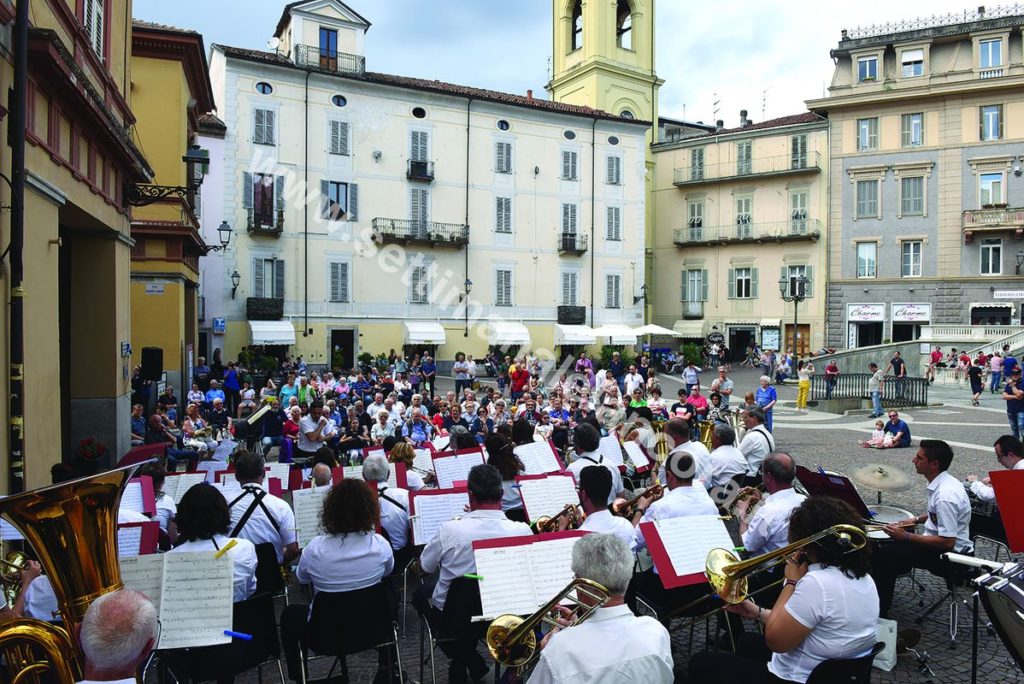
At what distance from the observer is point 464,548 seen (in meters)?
4.70

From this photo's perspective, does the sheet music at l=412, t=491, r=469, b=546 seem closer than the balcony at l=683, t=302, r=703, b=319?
Yes

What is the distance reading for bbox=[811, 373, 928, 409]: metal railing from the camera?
22484mm

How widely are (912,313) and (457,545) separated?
39.0 m

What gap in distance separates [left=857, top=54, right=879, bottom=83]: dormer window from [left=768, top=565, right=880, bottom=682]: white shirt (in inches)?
1625

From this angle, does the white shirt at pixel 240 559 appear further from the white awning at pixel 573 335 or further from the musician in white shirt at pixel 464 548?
the white awning at pixel 573 335

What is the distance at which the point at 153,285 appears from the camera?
18766mm

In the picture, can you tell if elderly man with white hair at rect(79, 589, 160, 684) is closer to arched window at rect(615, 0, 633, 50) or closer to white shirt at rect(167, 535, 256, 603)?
white shirt at rect(167, 535, 256, 603)

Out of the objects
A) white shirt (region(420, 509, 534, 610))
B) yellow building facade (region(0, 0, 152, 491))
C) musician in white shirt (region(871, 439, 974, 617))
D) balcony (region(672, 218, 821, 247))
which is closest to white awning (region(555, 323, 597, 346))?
balcony (region(672, 218, 821, 247))

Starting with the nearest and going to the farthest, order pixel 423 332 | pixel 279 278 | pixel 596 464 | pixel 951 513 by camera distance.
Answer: pixel 951 513, pixel 596 464, pixel 279 278, pixel 423 332

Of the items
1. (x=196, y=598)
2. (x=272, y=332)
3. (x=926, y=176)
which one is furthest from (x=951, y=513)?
(x=926, y=176)

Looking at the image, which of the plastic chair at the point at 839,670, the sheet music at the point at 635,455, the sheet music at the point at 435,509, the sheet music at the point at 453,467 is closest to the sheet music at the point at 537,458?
the sheet music at the point at 453,467

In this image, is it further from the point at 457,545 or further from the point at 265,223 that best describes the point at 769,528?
the point at 265,223

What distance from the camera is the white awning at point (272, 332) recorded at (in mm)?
29047

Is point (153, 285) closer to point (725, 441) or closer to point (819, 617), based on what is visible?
point (725, 441)
